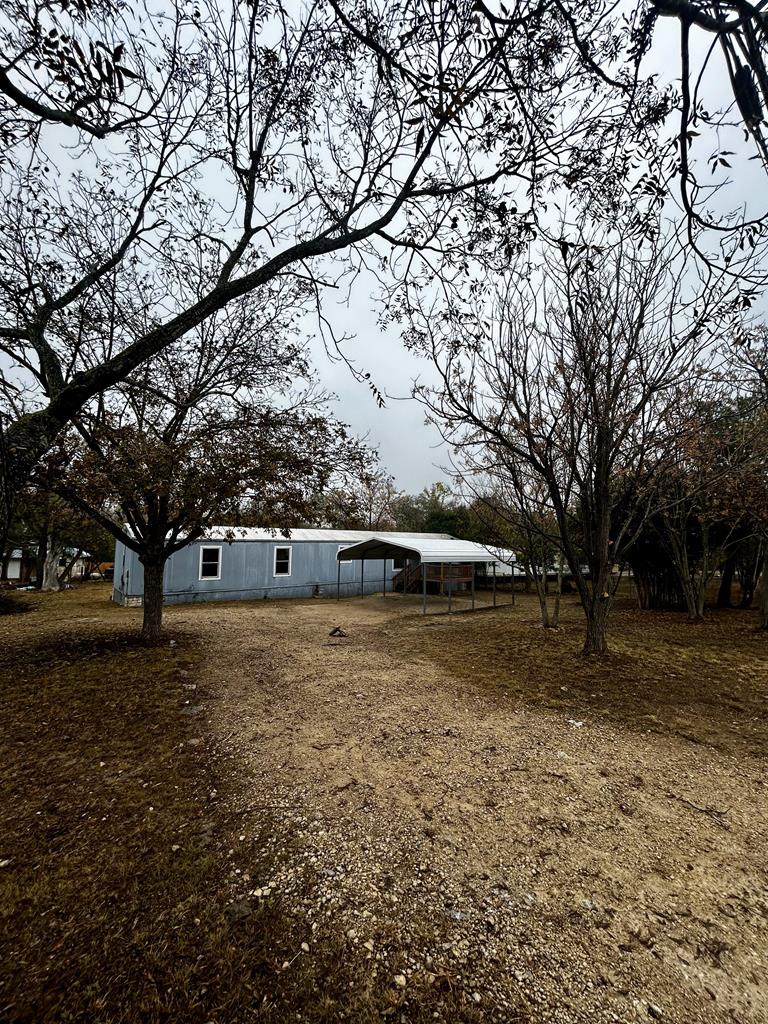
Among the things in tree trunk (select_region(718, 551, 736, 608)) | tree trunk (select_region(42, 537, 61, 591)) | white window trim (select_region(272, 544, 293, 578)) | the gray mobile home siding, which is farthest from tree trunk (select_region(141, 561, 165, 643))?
tree trunk (select_region(718, 551, 736, 608))

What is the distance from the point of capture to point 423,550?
46.9 feet

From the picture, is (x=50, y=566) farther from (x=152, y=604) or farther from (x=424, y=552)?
(x=424, y=552)

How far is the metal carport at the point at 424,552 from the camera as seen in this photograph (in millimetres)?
14242

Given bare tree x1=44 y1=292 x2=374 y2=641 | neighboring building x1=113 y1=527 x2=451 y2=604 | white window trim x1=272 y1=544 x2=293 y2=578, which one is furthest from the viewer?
white window trim x1=272 y1=544 x2=293 y2=578

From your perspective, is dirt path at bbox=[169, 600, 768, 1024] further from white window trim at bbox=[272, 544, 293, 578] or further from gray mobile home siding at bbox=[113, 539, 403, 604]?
white window trim at bbox=[272, 544, 293, 578]

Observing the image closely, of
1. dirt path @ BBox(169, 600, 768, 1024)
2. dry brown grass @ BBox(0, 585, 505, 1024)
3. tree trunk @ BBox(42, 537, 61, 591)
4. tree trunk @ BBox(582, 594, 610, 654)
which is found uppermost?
tree trunk @ BBox(42, 537, 61, 591)

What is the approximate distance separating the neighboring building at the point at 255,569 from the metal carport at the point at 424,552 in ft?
2.40

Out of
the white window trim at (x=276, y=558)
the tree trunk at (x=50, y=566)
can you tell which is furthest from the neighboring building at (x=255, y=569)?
the tree trunk at (x=50, y=566)

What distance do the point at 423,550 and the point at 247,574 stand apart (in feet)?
24.7

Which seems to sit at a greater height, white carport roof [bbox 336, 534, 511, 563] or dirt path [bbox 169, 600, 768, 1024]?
white carport roof [bbox 336, 534, 511, 563]

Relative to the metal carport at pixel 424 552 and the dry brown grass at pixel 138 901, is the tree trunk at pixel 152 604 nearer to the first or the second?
the dry brown grass at pixel 138 901

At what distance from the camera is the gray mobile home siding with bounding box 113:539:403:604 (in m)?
15.0

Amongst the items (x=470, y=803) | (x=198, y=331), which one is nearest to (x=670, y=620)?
(x=470, y=803)

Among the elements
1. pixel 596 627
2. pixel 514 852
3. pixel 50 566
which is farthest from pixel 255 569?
pixel 514 852
